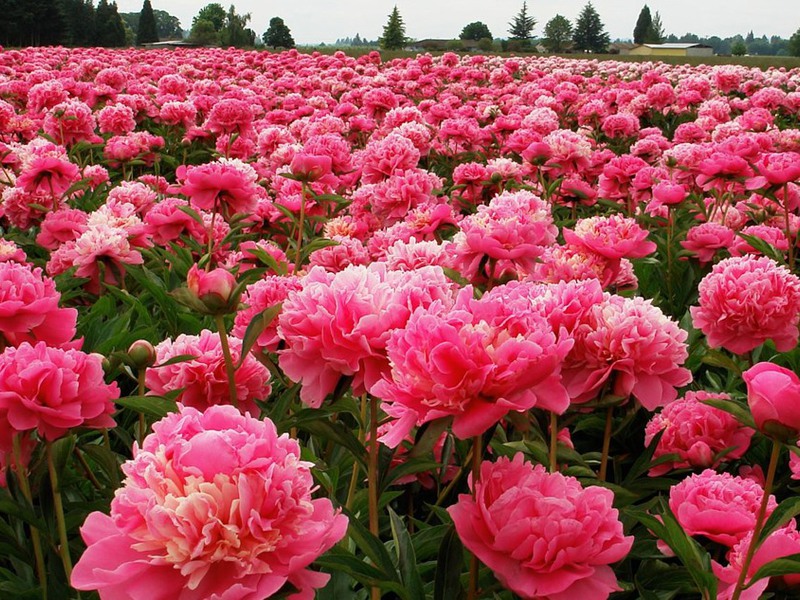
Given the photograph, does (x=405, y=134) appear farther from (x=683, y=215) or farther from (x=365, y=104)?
(x=365, y=104)

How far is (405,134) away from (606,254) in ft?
7.15

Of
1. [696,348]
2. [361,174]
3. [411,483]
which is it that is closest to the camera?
[411,483]

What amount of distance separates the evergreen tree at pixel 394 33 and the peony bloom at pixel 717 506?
1388 inches

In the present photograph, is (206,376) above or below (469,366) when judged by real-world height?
below

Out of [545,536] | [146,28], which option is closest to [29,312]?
[545,536]

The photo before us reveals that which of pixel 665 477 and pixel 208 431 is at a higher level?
pixel 208 431

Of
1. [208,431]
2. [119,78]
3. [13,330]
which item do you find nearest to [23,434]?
[13,330]

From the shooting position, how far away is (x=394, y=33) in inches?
1357

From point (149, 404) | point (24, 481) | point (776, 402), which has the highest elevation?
point (776, 402)

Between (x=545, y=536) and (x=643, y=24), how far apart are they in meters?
79.4

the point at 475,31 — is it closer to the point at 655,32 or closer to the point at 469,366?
the point at 655,32

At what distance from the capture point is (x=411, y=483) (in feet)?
5.49

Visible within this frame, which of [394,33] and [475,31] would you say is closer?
[394,33]

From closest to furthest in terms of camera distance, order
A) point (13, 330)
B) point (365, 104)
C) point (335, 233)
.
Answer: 1. point (13, 330)
2. point (335, 233)
3. point (365, 104)
